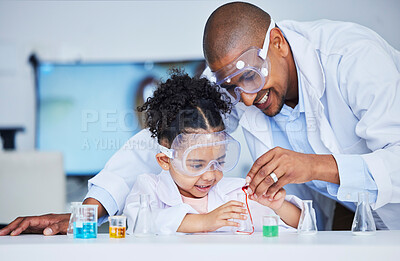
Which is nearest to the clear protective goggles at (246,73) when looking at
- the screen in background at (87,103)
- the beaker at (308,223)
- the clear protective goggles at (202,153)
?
the clear protective goggles at (202,153)

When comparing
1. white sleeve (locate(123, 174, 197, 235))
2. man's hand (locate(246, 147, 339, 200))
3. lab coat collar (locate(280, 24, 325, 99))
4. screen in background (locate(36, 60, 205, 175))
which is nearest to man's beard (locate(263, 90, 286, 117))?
lab coat collar (locate(280, 24, 325, 99))

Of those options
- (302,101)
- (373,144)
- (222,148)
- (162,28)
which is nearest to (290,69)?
(302,101)

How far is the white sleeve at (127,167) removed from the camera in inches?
70.2

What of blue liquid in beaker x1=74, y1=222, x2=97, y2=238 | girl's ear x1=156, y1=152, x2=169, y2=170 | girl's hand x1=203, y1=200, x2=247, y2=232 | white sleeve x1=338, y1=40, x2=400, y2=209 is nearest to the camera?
blue liquid in beaker x1=74, y1=222, x2=97, y2=238

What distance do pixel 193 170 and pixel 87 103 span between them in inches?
83.4

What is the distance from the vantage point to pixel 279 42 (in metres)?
1.87

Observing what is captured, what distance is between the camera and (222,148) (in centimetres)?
144

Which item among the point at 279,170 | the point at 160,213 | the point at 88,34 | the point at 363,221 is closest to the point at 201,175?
the point at 160,213

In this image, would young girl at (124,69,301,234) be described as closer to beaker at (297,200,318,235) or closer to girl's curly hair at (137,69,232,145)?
girl's curly hair at (137,69,232,145)

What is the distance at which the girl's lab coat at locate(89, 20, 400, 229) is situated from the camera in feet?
5.09

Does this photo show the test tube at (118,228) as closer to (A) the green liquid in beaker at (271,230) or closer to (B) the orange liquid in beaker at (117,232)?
(B) the orange liquid in beaker at (117,232)

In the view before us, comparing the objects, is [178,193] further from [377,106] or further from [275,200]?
[377,106]

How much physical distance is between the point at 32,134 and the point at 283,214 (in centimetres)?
239

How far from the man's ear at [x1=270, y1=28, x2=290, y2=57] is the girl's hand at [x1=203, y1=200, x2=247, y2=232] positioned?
756mm
